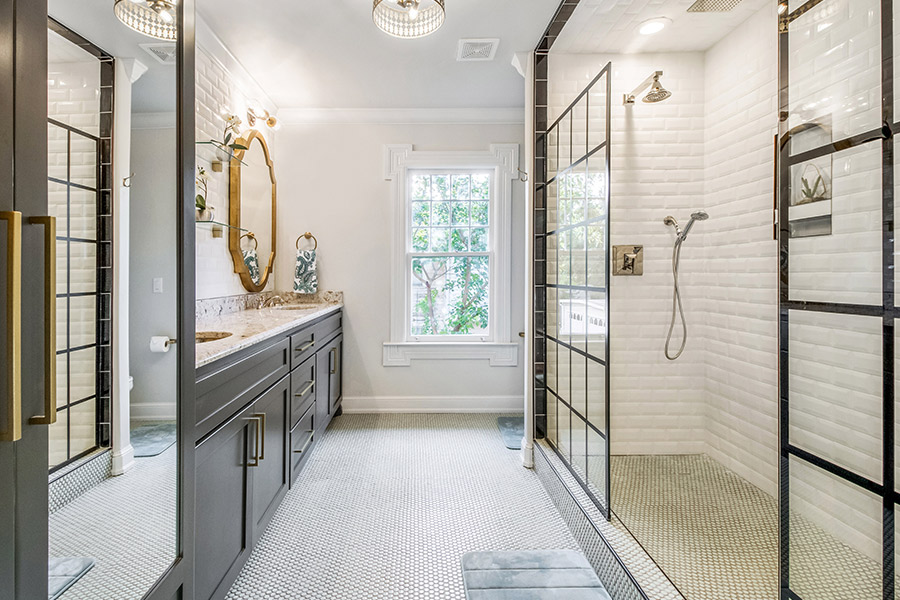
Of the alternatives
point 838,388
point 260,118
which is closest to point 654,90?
point 838,388

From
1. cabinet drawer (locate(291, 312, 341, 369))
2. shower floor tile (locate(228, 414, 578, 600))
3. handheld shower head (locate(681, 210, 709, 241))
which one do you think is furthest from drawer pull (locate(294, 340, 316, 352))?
handheld shower head (locate(681, 210, 709, 241))

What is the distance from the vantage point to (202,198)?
2.37m

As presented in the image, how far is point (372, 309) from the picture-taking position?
367cm

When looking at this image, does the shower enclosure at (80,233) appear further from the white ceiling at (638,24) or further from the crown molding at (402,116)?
the crown molding at (402,116)

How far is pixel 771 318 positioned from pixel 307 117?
3.46 metres

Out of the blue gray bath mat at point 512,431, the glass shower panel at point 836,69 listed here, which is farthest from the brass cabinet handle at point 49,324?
the blue gray bath mat at point 512,431

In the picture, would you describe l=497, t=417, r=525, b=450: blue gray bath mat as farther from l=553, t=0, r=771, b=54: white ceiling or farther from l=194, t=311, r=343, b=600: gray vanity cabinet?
l=553, t=0, r=771, b=54: white ceiling

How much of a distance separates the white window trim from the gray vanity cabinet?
1.21 metres

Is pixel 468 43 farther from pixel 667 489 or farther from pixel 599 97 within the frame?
pixel 667 489

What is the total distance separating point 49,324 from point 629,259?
250 cm

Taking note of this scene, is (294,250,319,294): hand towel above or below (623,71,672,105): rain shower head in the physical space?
below

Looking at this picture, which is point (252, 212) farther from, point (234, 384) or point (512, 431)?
point (512, 431)

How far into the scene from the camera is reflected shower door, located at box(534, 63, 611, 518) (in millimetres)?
1862

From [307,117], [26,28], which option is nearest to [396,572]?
[26,28]
